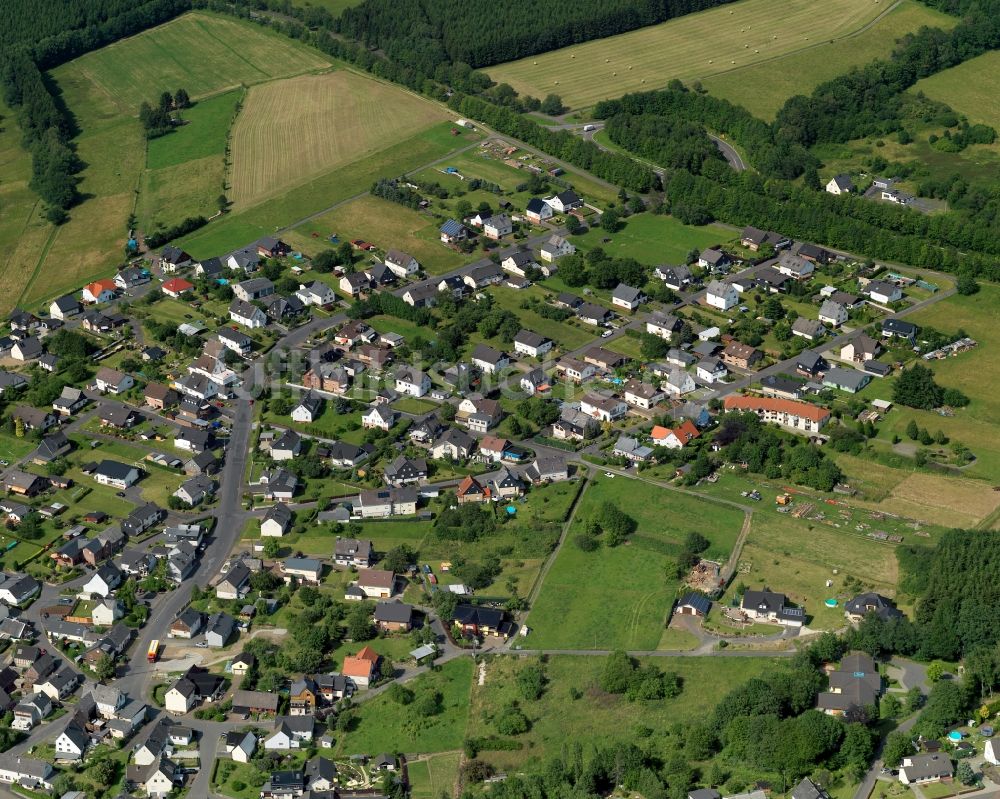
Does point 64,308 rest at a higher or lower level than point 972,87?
lower

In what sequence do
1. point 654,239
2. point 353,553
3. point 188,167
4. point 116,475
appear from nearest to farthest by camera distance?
1. point 353,553
2. point 116,475
3. point 654,239
4. point 188,167

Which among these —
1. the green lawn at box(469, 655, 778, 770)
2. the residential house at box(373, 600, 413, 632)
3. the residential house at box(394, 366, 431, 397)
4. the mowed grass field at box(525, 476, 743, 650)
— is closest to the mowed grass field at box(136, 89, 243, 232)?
the residential house at box(394, 366, 431, 397)

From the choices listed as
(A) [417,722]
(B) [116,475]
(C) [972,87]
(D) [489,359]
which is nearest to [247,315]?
(D) [489,359]

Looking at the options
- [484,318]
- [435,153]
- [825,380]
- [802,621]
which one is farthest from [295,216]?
[802,621]

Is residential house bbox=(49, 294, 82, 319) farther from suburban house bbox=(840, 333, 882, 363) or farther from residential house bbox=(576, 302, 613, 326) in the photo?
suburban house bbox=(840, 333, 882, 363)

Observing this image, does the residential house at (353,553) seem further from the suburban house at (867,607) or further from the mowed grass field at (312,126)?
the mowed grass field at (312,126)

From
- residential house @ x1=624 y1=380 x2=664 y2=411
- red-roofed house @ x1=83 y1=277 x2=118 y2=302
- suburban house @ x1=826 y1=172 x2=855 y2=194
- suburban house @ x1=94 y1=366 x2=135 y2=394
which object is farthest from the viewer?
suburban house @ x1=826 y1=172 x2=855 y2=194

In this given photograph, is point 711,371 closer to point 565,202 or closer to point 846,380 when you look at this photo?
point 846,380
